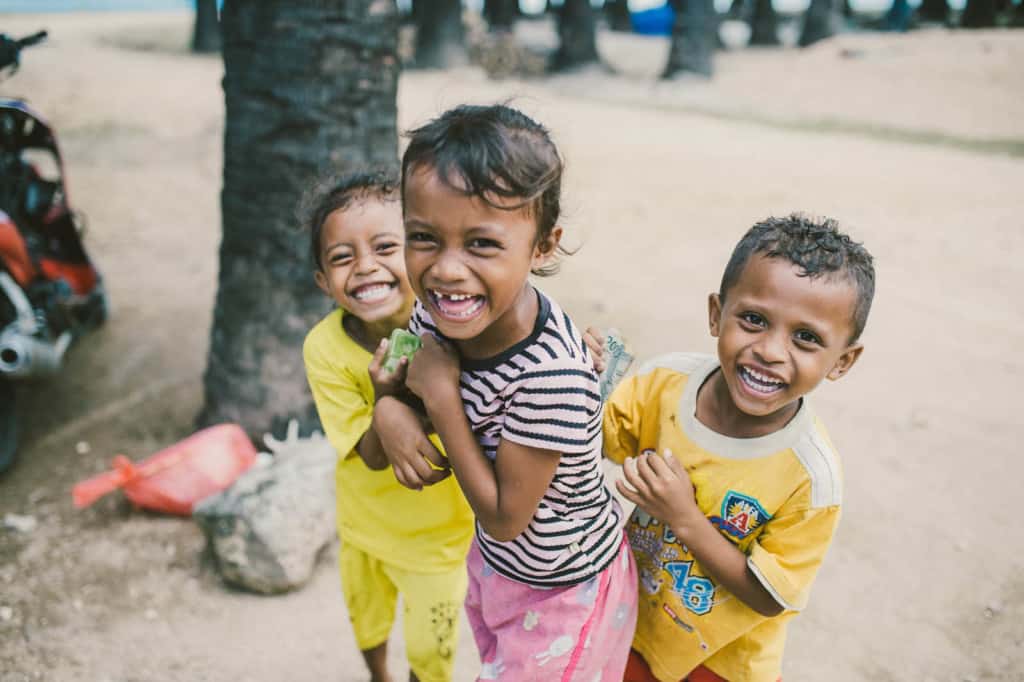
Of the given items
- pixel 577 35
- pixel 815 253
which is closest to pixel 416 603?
Result: pixel 815 253

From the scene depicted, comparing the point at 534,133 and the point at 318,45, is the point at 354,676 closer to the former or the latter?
the point at 534,133

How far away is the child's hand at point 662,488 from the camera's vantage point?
4.98 feet

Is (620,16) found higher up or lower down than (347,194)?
lower down

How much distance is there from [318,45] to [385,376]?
2.24 metres

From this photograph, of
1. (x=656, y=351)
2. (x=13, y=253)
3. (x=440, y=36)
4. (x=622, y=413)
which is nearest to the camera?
(x=622, y=413)

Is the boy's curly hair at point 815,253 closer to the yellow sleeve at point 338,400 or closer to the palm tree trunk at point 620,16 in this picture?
the yellow sleeve at point 338,400

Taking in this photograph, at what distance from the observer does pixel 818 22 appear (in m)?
20.4

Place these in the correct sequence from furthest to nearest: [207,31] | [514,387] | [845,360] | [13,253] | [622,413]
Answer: [207,31] < [13,253] < [622,413] < [845,360] < [514,387]

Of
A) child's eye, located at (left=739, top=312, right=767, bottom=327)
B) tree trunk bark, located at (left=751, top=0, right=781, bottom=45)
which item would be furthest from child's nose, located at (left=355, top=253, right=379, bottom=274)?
tree trunk bark, located at (left=751, top=0, right=781, bottom=45)

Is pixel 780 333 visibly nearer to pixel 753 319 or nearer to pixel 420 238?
pixel 753 319

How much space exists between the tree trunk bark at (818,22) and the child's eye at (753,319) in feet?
71.2

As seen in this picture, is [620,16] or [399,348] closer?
[399,348]

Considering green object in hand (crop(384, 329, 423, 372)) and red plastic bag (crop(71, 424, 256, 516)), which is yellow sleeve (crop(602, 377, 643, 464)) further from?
red plastic bag (crop(71, 424, 256, 516))

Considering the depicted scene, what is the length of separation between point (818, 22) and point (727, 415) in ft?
72.9
